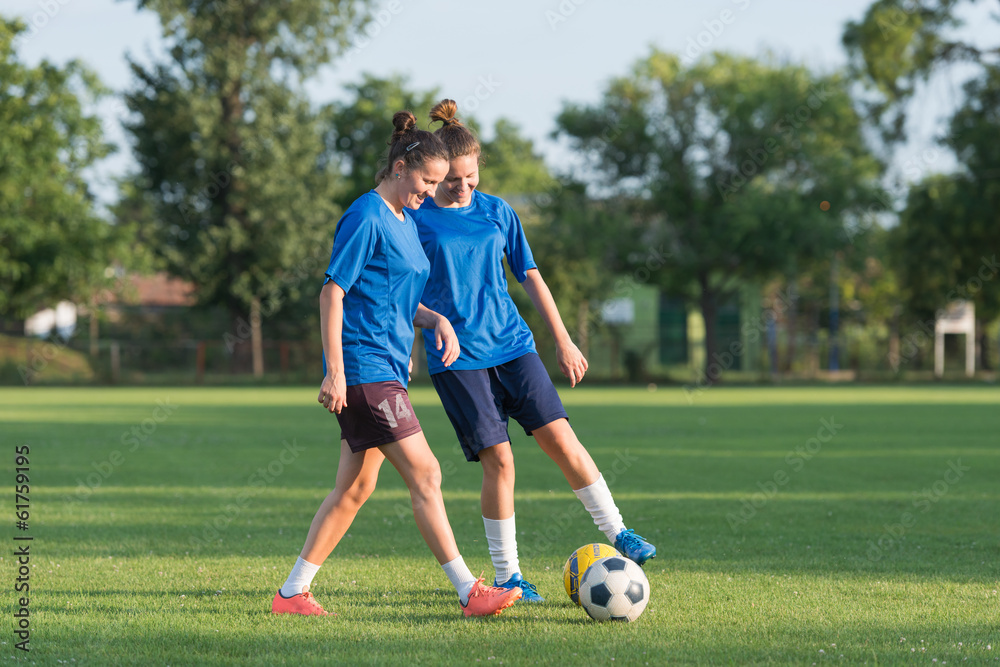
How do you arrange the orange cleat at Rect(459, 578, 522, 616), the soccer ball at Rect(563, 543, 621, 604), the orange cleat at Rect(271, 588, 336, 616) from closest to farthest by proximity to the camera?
the orange cleat at Rect(459, 578, 522, 616), the orange cleat at Rect(271, 588, 336, 616), the soccer ball at Rect(563, 543, 621, 604)

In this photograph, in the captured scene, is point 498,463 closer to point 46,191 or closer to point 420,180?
point 420,180

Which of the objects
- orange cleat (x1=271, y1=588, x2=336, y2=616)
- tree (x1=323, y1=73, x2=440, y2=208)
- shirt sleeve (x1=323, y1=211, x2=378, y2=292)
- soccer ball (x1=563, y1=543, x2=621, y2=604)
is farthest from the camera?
tree (x1=323, y1=73, x2=440, y2=208)

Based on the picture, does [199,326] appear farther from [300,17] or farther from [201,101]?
[300,17]

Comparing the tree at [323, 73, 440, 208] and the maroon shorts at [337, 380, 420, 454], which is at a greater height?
the tree at [323, 73, 440, 208]

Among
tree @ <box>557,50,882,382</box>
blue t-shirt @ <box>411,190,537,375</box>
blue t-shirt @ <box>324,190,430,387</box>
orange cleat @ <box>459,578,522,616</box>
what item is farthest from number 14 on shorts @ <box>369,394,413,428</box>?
tree @ <box>557,50,882,382</box>

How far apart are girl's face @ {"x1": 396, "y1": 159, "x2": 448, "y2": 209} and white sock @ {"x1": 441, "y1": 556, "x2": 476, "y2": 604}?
156cm

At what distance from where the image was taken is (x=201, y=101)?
39.8 meters

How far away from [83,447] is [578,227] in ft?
87.7

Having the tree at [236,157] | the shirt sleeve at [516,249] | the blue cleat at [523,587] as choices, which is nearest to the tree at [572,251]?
the tree at [236,157]

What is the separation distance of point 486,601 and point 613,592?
54cm

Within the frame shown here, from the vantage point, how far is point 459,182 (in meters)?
4.65

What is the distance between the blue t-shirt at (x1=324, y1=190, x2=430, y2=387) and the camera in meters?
4.29

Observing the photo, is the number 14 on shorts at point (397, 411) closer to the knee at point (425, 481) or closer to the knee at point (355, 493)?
the knee at point (425, 481)

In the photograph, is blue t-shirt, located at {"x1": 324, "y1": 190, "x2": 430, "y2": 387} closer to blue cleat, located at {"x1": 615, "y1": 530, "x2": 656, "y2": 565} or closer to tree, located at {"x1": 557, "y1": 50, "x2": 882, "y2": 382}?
blue cleat, located at {"x1": 615, "y1": 530, "x2": 656, "y2": 565}
